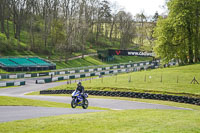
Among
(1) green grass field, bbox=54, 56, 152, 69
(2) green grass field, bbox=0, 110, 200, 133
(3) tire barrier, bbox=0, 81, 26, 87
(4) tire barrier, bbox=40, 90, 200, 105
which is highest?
(2) green grass field, bbox=0, 110, 200, 133

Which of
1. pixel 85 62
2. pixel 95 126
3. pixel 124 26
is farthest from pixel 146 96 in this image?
pixel 124 26

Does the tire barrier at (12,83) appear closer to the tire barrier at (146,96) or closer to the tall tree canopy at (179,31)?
the tire barrier at (146,96)

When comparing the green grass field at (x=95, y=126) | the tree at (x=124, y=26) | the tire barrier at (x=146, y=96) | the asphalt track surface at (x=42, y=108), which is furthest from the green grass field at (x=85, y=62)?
the green grass field at (x=95, y=126)

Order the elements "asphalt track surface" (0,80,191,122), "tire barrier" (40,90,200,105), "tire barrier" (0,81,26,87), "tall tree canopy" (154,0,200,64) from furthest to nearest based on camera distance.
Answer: "tall tree canopy" (154,0,200,64) → "tire barrier" (0,81,26,87) → "tire barrier" (40,90,200,105) → "asphalt track surface" (0,80,191,122)

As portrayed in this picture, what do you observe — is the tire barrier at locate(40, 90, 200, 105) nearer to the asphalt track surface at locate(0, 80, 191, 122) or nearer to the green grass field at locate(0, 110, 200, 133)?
the asphalt track surface at locate(0, 80, 191, 122)

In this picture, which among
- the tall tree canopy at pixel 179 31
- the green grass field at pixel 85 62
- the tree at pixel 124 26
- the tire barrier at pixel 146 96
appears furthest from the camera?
the tree at pixel 124 26

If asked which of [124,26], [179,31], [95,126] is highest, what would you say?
[124,26]

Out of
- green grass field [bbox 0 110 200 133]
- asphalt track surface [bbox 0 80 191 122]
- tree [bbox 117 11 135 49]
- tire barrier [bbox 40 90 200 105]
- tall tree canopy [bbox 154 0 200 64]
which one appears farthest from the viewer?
tree [bbox 117 11 135 49]

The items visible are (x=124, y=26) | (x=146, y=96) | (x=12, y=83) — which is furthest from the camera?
(x=124, y=26)

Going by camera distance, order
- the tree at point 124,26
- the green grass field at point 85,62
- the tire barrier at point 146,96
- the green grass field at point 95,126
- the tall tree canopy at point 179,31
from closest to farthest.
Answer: the green grass field at point 95,126
the tire barrier at point 146,96
the tall tree canopy at point 179,31
the green grass field at point 85,62
the tree at point 124,26

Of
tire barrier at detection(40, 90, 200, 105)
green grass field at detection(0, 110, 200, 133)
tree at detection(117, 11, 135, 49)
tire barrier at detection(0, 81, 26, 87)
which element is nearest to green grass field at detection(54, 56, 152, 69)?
tree at detection(117, 11, 135, 49)

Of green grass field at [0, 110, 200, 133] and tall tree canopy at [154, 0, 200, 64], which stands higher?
tall tree canopy at [154, 0, 200, 64]

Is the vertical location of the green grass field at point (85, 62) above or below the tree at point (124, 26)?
below

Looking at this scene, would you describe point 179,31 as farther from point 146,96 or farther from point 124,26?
point 124,26
